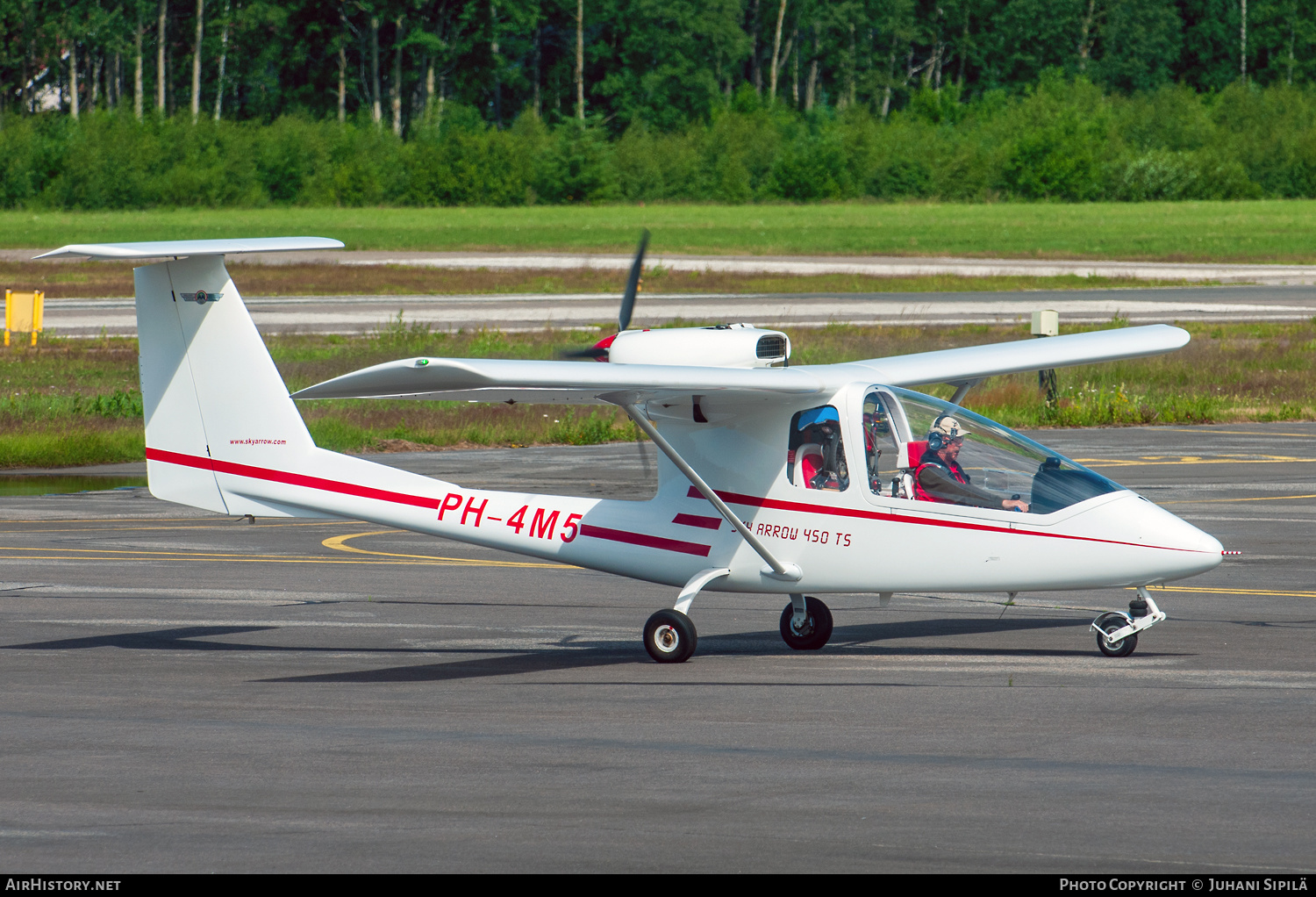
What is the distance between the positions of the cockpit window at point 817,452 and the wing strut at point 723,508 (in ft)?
2.03

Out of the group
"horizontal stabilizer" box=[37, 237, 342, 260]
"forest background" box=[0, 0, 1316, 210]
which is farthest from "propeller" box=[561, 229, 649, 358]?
"forest background" box=[0, 0, 1316, 210]

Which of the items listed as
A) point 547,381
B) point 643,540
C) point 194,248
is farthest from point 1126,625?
point 194,248

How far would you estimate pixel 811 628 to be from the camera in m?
14.1

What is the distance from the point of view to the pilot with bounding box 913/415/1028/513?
42.7 feet

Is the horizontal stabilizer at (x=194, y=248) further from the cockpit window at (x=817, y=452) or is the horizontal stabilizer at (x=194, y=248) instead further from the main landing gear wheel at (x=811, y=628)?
the main landing gear wheel at (x=811, y=628)

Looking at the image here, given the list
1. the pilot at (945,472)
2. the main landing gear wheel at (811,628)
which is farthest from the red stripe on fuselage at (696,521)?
the pilot at (945,472)

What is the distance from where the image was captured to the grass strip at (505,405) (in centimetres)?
3136

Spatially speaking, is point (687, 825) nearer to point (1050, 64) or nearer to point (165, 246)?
point (165, 246)

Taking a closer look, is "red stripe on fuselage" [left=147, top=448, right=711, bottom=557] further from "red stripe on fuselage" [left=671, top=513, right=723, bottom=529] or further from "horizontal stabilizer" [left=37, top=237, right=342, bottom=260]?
"horizontal stabilizer" [left=37, top=237, right=342, bottom=260]

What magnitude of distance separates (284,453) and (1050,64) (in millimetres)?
151709

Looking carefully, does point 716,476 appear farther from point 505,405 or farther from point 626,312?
point 505,405

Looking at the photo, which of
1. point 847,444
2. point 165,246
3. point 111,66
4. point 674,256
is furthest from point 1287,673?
point 111,66

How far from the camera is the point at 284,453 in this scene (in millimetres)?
14531

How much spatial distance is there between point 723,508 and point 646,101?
5253 inches
